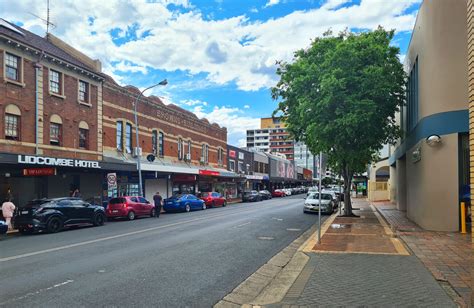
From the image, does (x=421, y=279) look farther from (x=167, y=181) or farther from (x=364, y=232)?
(x=167, y=181)

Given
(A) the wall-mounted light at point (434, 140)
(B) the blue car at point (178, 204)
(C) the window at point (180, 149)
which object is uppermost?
(C) the window at point (180, 149)

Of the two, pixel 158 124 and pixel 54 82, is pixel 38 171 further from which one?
pixel 158 124

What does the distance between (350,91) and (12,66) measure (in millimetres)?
17381

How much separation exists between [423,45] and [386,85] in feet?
7.37

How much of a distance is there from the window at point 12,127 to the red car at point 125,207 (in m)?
6.06

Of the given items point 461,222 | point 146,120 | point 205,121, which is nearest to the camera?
point 461,222

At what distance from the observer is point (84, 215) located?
18109mm

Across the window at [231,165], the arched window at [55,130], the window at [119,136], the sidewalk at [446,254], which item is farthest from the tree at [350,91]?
the window at [231,165]

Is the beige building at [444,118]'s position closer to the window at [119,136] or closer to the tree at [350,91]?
the tree at [350,91]

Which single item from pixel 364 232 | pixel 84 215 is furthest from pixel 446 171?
pixel 84 215

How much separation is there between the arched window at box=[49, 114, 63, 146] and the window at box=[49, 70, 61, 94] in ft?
5.13

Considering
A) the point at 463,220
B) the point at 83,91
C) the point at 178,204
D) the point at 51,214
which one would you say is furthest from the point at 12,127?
the point at 463,220

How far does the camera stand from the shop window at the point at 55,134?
76.7ft

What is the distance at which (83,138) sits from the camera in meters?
26.2
